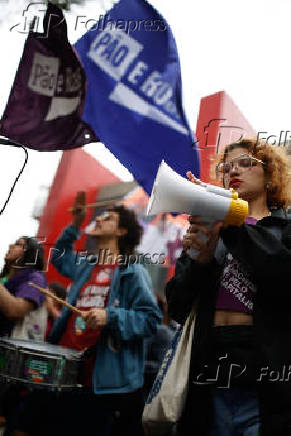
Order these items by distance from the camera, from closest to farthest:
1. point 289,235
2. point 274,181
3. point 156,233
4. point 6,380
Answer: point 289,235 < point 274,181 < point 6,380 < point 156,233

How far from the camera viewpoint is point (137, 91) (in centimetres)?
297

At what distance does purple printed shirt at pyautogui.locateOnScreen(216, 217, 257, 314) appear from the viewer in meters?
1.32

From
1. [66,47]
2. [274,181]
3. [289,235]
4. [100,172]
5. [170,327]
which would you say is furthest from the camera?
[100,172]

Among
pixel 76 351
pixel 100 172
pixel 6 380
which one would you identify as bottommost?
pixel 6 380

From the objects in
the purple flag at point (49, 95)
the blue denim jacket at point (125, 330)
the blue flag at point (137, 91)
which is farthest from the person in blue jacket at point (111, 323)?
the purple flag at point (49, 95)

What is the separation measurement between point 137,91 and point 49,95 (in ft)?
1.85

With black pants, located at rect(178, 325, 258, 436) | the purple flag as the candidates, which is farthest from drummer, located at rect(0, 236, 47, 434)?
black pants, located at rect(178, 325, 258, 436)

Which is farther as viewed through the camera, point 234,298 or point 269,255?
point 234,298

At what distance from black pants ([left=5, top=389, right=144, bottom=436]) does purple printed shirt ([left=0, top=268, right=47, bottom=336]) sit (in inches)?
14.9

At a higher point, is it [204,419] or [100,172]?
[100,172]

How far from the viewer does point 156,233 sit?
139 inches

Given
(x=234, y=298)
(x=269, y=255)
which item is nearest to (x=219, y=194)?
(x=269, y=255)

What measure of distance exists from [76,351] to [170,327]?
1.12 meters

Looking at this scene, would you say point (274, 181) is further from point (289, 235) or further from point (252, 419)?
point (252, 419)
